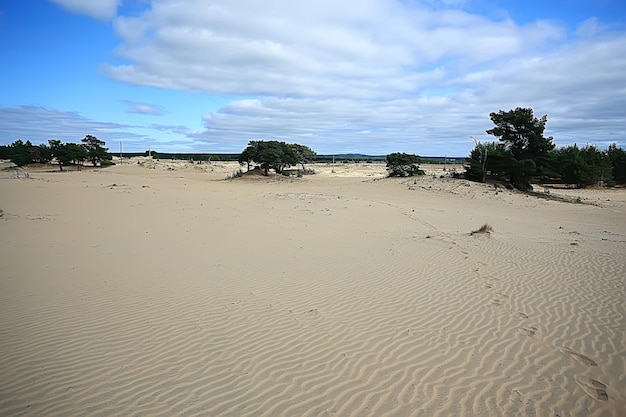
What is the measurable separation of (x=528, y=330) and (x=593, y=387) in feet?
4.59

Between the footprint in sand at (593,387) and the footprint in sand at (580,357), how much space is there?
425 mm

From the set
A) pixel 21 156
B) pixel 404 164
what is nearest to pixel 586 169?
pixel 404 164

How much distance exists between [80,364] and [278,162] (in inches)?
1323

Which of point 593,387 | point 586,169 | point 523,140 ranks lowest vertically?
point 593,387

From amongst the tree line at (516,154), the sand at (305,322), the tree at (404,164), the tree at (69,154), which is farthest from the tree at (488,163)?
the tree at (69,154)

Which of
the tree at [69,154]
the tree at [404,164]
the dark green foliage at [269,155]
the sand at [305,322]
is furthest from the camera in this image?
the tree at [69,154]

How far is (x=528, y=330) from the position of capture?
539 centimetres

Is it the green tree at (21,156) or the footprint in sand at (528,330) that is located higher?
the green tree at (21,156)

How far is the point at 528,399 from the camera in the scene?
3.79 m

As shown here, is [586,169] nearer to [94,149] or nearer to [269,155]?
[269,155]

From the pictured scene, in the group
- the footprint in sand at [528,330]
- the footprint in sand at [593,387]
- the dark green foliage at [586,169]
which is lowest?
the footprint in sand at [593,387]

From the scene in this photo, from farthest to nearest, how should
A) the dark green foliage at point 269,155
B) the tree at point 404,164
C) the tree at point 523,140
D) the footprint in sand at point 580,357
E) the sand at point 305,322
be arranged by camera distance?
the dark green foliage at point 269,155
the tree at point 404,164
the tree at point 523,140
the footprint in sand at point 580,357
the sand at point 305,322

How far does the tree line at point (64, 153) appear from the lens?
138 feet

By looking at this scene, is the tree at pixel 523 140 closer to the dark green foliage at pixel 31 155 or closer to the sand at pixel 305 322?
the sand at pixel 305 322
